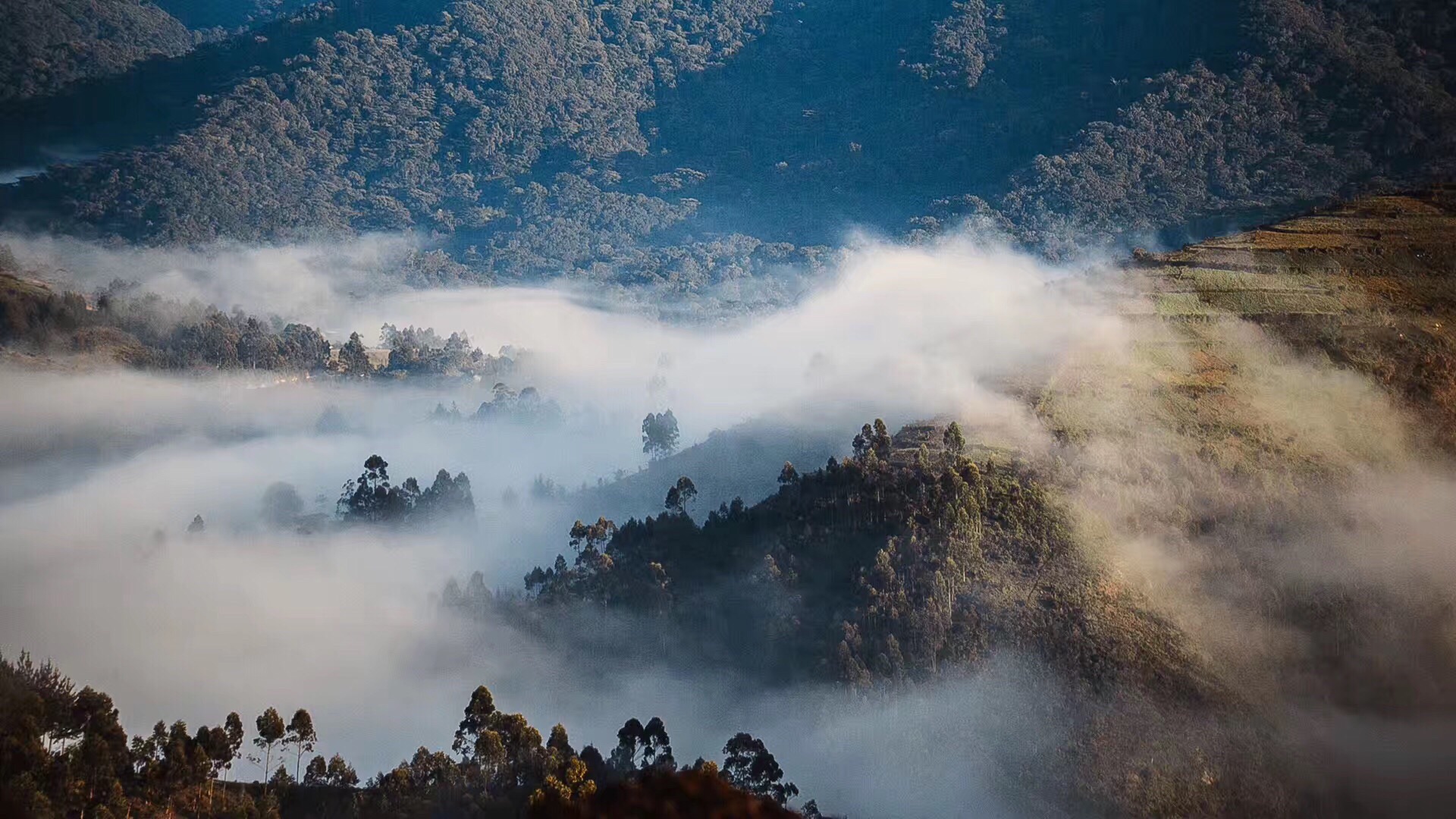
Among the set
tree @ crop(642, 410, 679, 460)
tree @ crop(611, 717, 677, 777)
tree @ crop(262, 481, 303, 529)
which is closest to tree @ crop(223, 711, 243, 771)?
tree @ crop(611, 717, 677, 777)

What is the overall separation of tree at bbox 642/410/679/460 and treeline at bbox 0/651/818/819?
9202 centimetres

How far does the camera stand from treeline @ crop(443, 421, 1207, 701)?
8844 centimetres

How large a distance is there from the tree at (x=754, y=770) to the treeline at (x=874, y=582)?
40.5 feet

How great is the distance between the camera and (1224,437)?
98188mm

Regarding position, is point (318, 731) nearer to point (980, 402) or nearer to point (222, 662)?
point (222, 662)

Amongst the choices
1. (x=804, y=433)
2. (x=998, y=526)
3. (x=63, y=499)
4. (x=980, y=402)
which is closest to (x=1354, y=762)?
(x=998, y=526)

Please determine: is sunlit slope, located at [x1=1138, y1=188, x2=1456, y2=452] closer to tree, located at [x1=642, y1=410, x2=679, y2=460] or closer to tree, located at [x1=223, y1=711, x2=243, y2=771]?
tree, located at [x1=642, y1=410, x2=679, y2=460]

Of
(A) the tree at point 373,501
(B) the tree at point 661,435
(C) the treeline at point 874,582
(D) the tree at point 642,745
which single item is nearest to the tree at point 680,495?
(C) the treeline at point 874,582

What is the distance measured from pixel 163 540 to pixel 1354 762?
12944cm

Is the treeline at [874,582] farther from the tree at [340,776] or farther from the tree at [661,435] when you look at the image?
the tree at [661,435]

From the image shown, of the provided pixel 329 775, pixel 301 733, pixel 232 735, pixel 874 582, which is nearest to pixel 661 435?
pixel 874 582

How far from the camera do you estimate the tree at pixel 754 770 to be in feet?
265

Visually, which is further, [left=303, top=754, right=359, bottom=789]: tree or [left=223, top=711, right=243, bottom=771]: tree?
[left=303, top=754, right=359, bottom=789]: tree

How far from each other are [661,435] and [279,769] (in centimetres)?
10194
